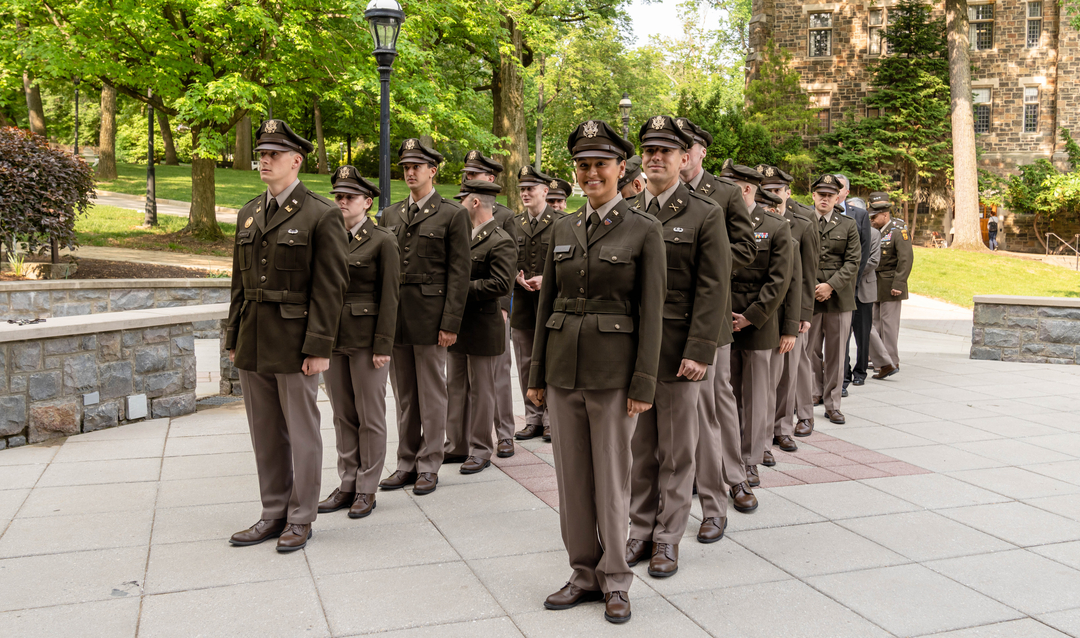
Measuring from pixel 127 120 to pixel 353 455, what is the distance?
54.9 meters

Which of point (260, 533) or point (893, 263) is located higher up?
point (893, 263)

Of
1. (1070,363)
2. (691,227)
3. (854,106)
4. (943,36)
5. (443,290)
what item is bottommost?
(1070,363)

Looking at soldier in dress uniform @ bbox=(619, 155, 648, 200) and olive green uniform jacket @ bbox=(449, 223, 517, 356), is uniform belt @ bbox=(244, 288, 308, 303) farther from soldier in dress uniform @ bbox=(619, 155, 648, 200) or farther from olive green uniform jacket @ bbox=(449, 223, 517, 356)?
soldier in dress uniform @ bbox=(619, 155, 648, 200)

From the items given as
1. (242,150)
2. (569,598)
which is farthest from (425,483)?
(242,150)

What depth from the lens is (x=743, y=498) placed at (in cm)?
555

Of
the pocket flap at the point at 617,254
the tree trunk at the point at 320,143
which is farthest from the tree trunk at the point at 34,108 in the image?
the pocket flap at the point at 617,254

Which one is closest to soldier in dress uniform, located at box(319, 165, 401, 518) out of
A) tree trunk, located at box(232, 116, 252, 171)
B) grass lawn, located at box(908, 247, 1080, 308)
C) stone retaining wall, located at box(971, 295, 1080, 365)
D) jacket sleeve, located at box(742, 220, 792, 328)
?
jacket sleeve, located at box(742, 220, 792, 328)

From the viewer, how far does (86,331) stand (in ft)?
24.3

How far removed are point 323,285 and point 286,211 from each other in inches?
18.5

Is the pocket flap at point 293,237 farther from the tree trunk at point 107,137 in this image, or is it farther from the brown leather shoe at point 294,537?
the tree trunk at point 107,137

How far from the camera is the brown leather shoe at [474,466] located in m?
6.43

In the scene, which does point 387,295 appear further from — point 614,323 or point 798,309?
point 798,309

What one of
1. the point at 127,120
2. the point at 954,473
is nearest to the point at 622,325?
the point at 954,473

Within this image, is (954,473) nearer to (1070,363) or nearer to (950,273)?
(1070,363)
